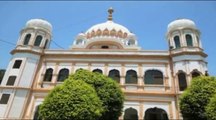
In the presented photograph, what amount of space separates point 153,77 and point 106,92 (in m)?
7.14

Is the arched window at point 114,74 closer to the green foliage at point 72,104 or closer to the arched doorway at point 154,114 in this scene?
the arched doorway at point 154,114

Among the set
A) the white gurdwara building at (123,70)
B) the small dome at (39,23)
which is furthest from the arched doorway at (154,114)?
the small dome at (39,23)

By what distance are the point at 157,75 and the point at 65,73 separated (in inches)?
349

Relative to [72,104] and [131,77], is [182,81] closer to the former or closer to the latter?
[131,77]

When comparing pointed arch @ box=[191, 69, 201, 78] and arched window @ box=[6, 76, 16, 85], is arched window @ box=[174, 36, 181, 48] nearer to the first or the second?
pointed arch @ box=[191, 69, 201, 78]

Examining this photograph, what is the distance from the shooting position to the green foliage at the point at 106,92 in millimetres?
13148

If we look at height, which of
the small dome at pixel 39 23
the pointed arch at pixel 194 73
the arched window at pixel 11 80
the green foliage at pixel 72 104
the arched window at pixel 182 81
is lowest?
the green foliage at pixel 72 104

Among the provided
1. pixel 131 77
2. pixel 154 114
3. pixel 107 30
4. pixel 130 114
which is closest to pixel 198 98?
pixel 154 114

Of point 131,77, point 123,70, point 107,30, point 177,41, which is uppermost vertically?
point 107,30

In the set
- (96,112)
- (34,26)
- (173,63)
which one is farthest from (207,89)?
(34,26)

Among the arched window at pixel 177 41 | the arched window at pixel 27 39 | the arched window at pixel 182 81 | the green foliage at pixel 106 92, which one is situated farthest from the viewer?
the arched window at pixel 27 39

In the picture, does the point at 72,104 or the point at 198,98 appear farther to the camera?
the point at 198,98

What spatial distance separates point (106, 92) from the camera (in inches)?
522

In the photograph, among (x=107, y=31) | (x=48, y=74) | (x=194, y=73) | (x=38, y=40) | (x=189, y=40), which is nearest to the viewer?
(x=194, y=73)
